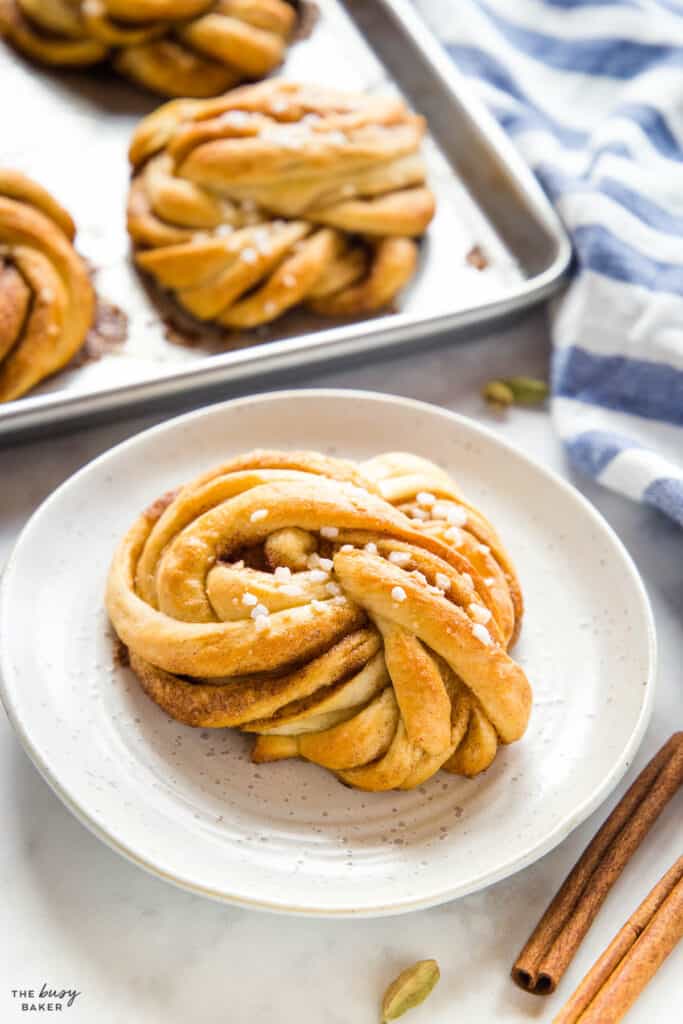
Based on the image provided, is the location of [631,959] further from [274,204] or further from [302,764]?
[274,204]

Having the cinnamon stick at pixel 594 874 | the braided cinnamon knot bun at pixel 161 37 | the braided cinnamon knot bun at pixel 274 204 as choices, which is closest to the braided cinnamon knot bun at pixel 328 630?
the cinnamon stick at pixel 594 874

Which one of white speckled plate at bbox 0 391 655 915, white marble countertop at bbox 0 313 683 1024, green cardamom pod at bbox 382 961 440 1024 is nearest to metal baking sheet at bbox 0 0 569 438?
white speckled plate at bbox 0 391 655 915

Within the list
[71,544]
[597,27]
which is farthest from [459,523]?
[597,27]

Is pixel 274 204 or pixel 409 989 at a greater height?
pixel 274 204

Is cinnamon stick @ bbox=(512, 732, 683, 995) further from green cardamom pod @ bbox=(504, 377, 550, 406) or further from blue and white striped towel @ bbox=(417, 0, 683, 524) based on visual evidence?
green cardamom pod @ bbox=(504, 377, 550, 406)

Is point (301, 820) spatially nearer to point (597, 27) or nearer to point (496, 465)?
point (496, 465)

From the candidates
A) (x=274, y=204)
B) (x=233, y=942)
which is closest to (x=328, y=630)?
(x=233, y=942)
